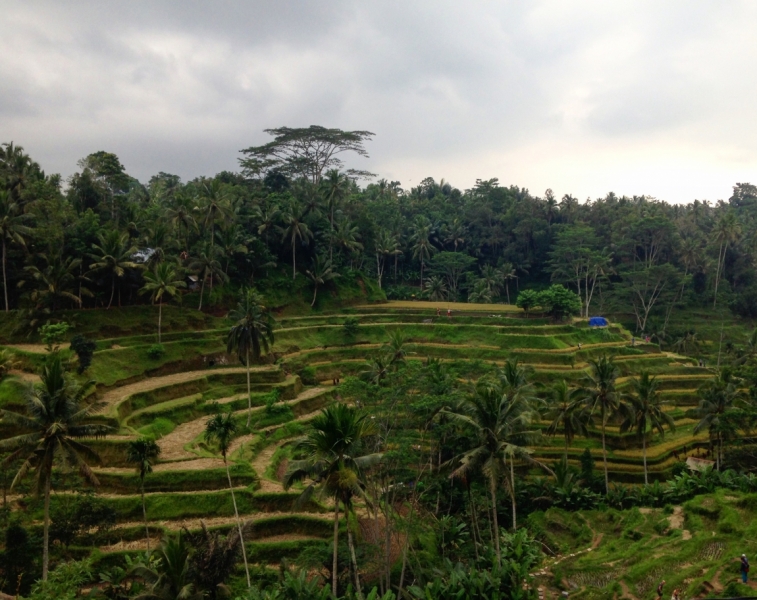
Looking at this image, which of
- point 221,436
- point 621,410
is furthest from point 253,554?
point 621,410

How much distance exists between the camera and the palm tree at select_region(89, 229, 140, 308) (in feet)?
145

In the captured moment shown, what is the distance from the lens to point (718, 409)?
3625cm

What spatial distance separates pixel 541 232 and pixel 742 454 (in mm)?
59144

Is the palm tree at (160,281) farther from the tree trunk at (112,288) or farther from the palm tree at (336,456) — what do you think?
the palm tree at (336,456)

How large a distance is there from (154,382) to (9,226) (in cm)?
1578

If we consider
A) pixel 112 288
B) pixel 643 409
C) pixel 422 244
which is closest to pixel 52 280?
pixel 112 288

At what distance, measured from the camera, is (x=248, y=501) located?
2756 centimetres

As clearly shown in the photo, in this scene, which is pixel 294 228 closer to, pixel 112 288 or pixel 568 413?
pixel 112 288

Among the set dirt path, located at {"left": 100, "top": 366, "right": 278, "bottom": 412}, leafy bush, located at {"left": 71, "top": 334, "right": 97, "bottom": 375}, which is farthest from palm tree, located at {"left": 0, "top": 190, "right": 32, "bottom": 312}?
dirt path, located at {"left": 100, "top": 366, "right": 278, "bottom": 412}

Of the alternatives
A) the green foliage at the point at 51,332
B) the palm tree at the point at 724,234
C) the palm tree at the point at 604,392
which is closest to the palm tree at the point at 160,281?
the green foliage at the point at 51,332

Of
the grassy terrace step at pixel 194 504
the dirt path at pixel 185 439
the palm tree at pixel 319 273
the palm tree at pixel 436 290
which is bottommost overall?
the grassy terrace step at pixel 194 504

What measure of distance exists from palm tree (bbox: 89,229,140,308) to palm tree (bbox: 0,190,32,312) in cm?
486

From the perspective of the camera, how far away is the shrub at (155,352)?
140 feet

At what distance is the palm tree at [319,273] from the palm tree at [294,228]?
216cm
